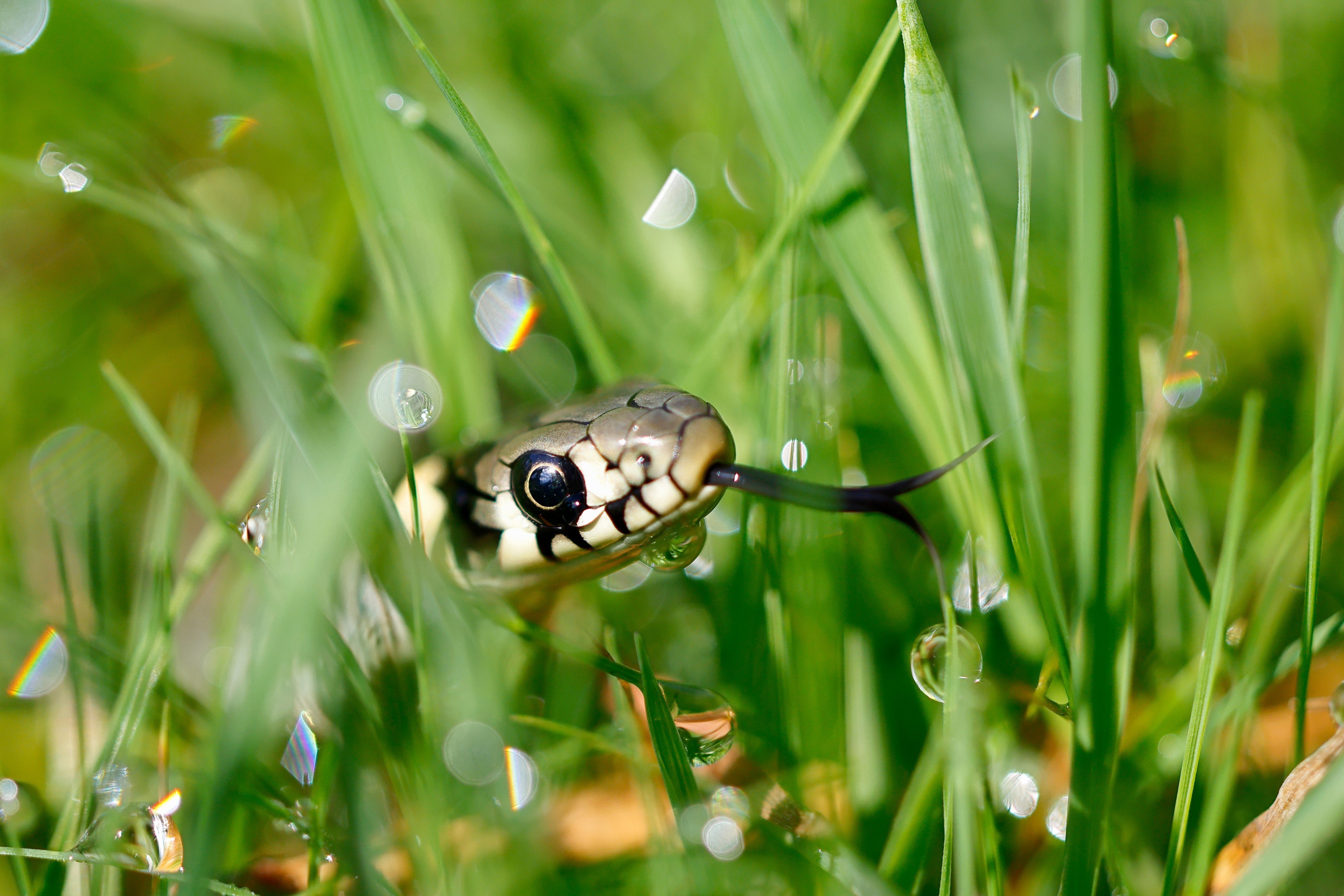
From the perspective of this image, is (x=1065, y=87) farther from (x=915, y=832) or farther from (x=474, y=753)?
(x=474, y=753)

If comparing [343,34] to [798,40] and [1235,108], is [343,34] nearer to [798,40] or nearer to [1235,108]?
[798,40]

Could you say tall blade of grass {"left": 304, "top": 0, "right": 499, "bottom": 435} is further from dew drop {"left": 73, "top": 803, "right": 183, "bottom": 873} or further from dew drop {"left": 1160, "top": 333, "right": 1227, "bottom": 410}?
dew drop {"left": 1160, "top": 333, "right": 1227, "bottom": 410}

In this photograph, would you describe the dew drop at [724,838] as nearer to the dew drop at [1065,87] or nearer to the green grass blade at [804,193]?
the green grass blade at [804,193]

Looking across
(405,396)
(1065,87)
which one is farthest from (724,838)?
(1065,87)

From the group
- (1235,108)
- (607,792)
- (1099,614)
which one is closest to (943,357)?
(1099,614)

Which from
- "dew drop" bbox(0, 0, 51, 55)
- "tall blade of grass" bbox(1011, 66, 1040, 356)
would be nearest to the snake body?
"tall blade of grass" bbox(1011, 66, 1040, 356)
